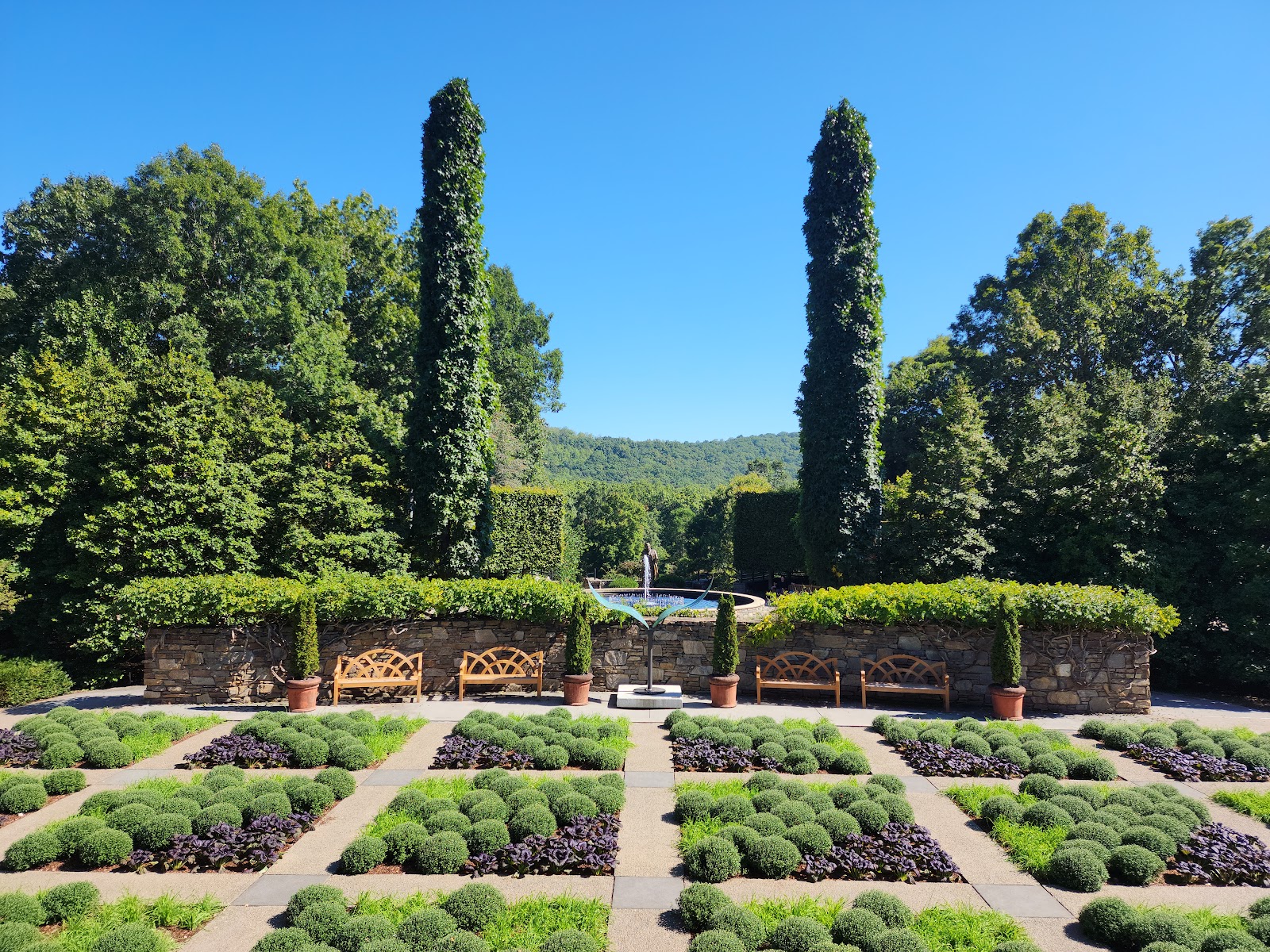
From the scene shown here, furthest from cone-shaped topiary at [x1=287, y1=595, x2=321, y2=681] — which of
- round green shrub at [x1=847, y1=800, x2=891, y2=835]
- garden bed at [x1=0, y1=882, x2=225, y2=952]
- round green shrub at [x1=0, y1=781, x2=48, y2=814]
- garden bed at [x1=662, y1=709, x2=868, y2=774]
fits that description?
round green shrub at [x1=847, y1=800, x2=891, y2=835]

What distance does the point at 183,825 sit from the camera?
5781mm

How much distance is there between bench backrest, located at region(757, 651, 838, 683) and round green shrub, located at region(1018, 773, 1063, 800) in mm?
4134

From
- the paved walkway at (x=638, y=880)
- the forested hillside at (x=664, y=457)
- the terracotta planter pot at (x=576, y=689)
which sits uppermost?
the forested hillside at (x=664, y=457)

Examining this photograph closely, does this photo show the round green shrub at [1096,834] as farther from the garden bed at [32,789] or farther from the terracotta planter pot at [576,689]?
the garden bed at [32,789]

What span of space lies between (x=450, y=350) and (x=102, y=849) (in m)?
11.3

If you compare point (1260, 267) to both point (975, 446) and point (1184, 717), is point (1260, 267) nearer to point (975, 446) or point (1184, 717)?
point (975, 446)

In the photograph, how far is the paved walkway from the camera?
4.75m

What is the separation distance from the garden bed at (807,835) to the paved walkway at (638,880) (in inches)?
4.6

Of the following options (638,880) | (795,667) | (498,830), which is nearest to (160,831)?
(498,830)

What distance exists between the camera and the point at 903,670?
1084 centimetres

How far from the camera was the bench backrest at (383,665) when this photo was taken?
36.3 ft

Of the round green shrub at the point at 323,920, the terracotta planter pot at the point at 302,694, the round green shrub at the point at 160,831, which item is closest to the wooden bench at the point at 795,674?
the terracotta planter pot at the point at 302,694

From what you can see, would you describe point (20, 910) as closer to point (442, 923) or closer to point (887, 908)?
point (442, 923)

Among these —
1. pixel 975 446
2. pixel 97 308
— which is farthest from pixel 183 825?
pixel 97 308
